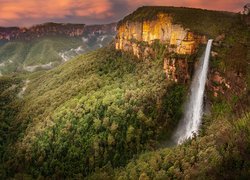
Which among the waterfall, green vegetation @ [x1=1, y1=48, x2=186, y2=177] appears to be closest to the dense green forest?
green vegetation @ [x1=1, y1=48, x2=186, y2=177]

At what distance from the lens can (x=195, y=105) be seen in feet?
230

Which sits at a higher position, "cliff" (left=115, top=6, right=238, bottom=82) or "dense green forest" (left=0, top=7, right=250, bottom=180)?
"cliff" (left=115, top=6, right=238, bottom=82)

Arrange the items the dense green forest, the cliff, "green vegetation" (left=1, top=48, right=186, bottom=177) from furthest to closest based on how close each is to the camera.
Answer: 1. the cliff
2. "green vegetation" (left=1, top=48, right=186, bottom=177)
3. the dense green forest

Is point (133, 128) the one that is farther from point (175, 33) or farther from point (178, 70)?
point (175, 33)

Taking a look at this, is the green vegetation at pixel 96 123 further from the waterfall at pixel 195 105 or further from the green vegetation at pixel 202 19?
the green vegetation at pixel 202 19

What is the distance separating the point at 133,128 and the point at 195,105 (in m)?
13.9

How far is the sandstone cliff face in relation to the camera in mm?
74062

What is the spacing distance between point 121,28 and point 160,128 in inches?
2116

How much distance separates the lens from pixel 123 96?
78.4 metres

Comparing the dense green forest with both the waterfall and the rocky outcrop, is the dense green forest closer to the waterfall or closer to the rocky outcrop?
the waterfall

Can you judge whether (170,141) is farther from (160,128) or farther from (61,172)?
(61,172)

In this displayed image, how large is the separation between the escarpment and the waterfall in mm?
2891

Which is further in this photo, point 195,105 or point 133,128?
point 195,105

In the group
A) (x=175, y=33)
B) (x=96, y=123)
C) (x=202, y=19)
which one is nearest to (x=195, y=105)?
(x=175, y=33)
